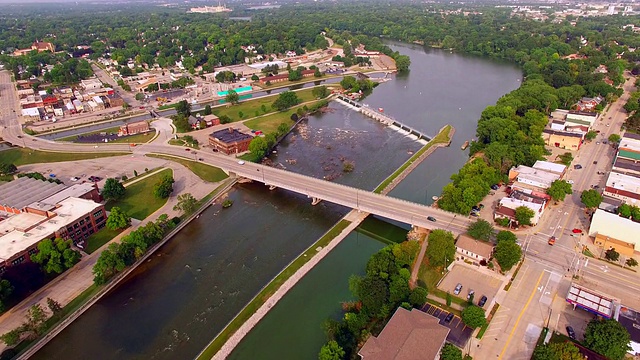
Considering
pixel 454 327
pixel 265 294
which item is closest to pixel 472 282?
pixel 454 327

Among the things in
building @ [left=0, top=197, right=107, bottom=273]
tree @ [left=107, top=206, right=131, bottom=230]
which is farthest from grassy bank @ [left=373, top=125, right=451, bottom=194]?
building @ [left=0, top=197, right=107, bottom=273]

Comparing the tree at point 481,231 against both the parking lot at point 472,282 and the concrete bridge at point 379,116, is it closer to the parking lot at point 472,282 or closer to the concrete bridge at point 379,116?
the parking lot at point 472,282

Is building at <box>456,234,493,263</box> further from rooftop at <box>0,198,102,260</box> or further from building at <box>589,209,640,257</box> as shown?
rooftop at <box>0,198,102,260</box>

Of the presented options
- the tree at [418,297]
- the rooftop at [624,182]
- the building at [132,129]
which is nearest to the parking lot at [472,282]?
the tree at [418,297]

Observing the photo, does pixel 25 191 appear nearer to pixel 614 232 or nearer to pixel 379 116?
pixel 379 116

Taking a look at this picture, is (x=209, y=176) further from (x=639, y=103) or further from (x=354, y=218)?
(x=639, y=103)

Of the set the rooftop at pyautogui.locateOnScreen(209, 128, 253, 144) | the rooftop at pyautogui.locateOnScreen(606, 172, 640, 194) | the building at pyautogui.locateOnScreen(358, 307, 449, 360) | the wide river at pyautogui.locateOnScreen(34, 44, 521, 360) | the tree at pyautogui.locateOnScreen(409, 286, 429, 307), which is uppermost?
the rooftop at pyautogui.locateOnScreen(606, 172, 640, 194)
